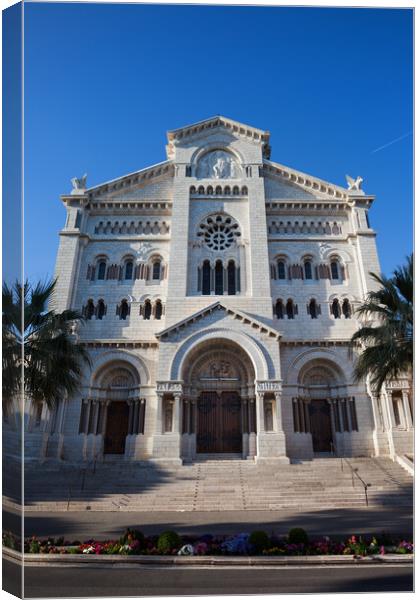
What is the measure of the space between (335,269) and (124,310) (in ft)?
45.8

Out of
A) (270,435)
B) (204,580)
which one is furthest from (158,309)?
(204,580)

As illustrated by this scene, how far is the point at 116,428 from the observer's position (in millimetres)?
24125

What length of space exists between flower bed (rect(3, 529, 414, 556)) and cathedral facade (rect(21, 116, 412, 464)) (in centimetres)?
1116

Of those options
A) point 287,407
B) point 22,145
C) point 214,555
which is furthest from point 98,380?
point 22,145

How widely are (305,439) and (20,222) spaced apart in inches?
783

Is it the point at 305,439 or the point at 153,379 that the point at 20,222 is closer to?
the point at 153,379

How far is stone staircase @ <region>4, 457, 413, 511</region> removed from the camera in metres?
16.0

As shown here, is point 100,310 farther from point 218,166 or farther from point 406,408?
point 406,408

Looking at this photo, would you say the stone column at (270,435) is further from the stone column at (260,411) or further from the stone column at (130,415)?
the stone column at (130,415)

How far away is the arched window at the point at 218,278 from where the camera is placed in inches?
1042

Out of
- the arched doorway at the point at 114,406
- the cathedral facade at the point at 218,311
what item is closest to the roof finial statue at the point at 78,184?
the cathedral facade at the point at 218,311

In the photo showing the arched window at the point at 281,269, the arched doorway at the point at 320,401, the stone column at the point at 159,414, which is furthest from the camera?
the arched window at the point at 281,269

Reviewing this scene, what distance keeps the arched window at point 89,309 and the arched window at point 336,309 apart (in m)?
15.0

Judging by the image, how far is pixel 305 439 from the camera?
2298 cm
